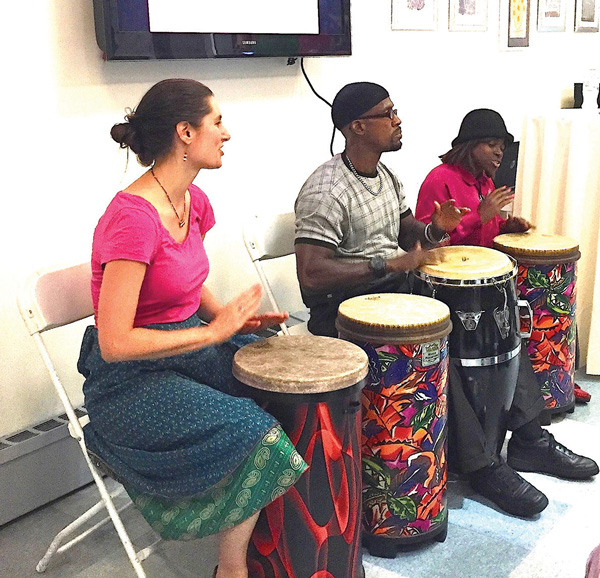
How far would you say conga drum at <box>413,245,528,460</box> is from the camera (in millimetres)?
2398

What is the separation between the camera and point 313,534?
6.38ft

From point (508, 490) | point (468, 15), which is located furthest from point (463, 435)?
point (468, 15)

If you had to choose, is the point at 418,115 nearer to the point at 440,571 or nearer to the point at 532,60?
the point at 532,60

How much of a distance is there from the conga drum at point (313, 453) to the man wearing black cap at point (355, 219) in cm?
47

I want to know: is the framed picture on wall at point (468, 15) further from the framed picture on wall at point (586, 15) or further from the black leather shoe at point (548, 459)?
the black leather shoe at point (548, 459)

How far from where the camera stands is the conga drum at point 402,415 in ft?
6.95

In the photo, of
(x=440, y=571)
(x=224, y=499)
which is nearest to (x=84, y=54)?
(x=224, y=499)

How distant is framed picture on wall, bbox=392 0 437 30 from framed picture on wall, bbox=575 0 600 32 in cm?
173

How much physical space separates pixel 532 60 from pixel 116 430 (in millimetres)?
3752

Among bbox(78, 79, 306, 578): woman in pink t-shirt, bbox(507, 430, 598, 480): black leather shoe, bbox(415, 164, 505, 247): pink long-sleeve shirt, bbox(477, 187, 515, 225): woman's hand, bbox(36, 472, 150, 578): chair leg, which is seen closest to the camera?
bbox(78, 79, 306, 578): woman in pink t-shirt

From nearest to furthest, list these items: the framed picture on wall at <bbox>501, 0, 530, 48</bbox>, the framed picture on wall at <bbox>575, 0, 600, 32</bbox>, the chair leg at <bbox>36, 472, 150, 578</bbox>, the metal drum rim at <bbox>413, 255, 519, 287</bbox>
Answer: the chair leg at <bbox>36, 472, 150, 578</bbox>
the metal drum rim at <bbox>413, 255, 519, 287</bbox>
the framed picture on wall at <bbox>501, 0, 530, 48</bbox>
the framed picture on wall at <bbox>575, 0, 600, 32</bbox>

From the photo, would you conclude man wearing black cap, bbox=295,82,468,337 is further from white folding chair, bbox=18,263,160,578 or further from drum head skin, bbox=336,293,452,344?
white folding chair, bbox=18,263,160,578

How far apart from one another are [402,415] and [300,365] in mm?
401

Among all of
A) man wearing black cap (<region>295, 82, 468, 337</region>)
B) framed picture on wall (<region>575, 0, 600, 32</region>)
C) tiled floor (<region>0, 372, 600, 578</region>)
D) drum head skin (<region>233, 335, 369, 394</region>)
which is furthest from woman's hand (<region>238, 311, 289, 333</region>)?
framed picture on wall (<region>575, 0, 600, 32</region>)
